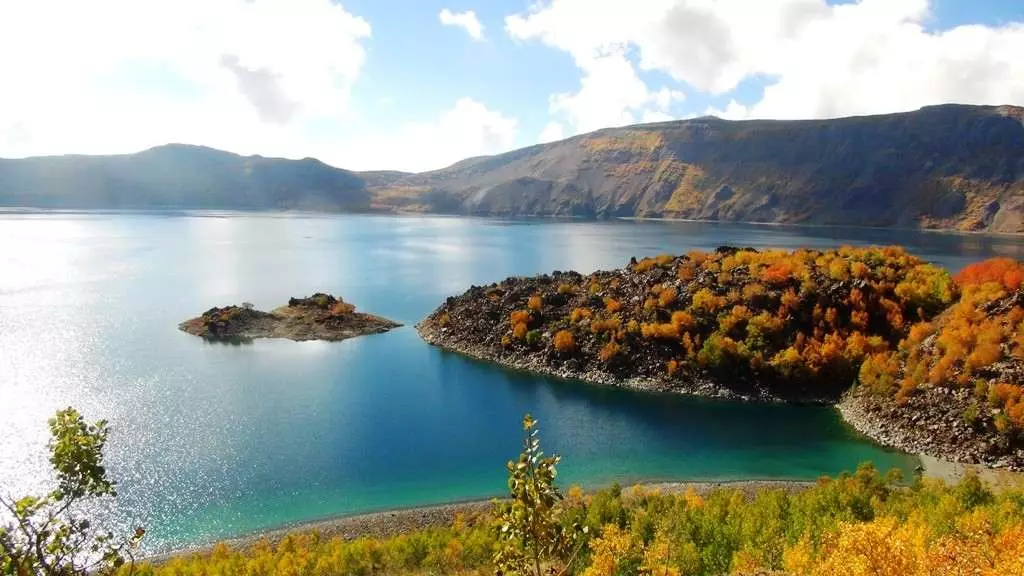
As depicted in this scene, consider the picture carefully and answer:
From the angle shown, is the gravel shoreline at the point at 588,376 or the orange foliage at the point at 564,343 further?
the orange foliage at the point at 564,343

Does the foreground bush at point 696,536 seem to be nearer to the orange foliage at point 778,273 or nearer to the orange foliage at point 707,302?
the orange foliage at point 707,302

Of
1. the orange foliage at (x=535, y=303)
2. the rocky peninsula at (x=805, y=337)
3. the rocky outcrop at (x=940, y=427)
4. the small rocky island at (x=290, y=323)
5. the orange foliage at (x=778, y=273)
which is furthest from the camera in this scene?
the small rocky island at (x=290, y=323)

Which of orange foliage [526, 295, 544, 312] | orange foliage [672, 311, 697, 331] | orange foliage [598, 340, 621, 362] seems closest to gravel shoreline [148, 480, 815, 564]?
orange foliage [598, 340, 621, 362]

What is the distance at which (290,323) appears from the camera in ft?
257

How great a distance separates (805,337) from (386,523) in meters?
41.4

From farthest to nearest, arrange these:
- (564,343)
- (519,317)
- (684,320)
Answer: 1. (519,317)
2. (564,343)
3. (684,320)

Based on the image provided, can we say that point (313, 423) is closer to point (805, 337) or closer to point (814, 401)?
point (814, 401)

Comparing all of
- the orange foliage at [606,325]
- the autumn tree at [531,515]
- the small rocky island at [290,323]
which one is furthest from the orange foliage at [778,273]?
the autumn tree at [531,515]

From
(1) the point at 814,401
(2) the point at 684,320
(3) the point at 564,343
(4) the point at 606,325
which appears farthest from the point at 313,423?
(1) the point at 814,401

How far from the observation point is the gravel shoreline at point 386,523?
31.0m

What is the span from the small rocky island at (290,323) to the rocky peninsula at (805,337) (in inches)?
443

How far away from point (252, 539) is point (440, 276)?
87976 mm

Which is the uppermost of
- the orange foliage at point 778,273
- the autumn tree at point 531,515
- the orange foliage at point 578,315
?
the autumn tree at point 531,515

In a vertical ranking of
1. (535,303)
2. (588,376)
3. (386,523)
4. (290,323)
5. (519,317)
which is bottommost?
(386,523)
